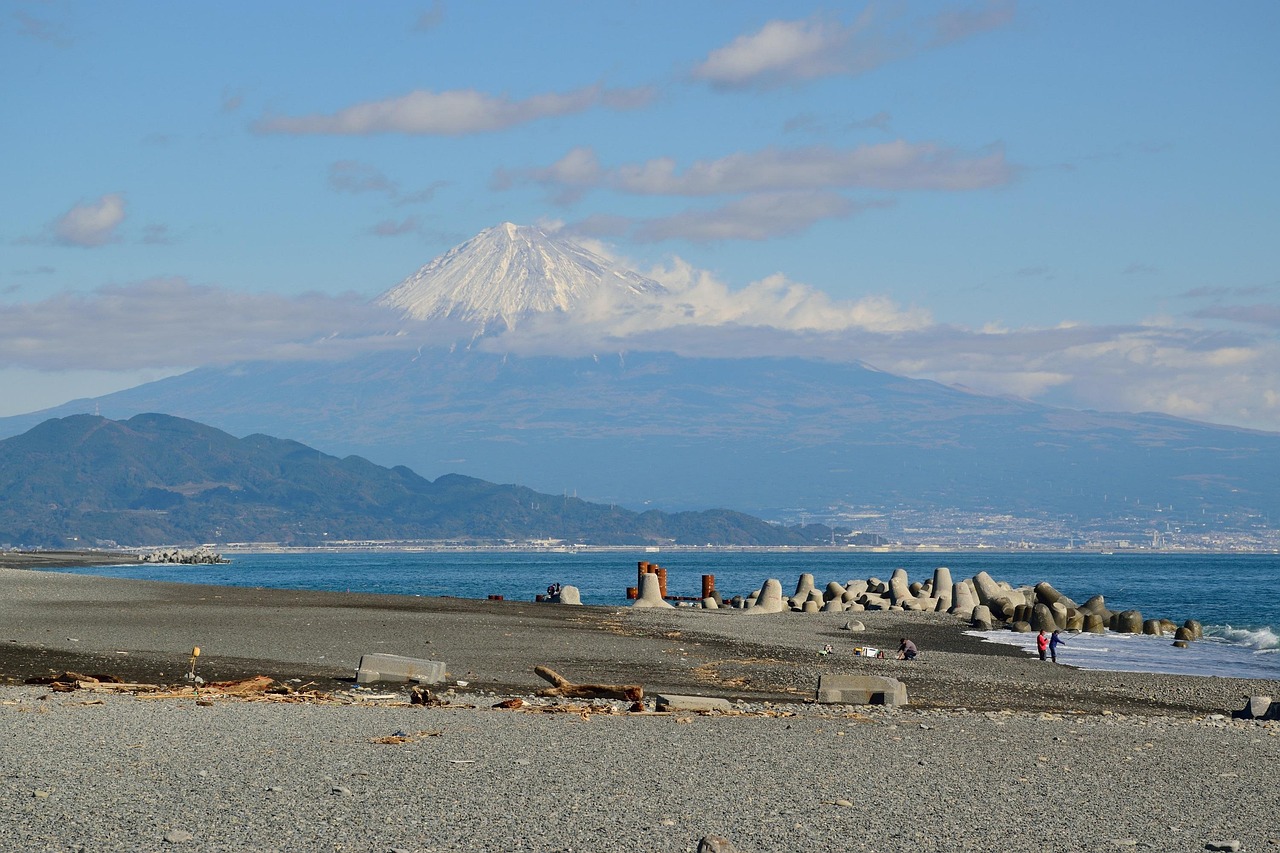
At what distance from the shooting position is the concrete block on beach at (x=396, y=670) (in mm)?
19750

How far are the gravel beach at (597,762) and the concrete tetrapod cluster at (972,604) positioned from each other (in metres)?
23.8

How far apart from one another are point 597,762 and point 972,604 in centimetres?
4608

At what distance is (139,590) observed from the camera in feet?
136

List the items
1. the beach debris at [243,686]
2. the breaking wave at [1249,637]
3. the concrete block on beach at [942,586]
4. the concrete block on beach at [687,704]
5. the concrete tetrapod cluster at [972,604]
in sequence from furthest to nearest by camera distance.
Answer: the concrete block on beach at [942,586] → the concrete tetrapod cluster at [972,604] → the breaking wave at [1249,637] → the beach debris at [243,686] → the concrete block on beach at [687,704]

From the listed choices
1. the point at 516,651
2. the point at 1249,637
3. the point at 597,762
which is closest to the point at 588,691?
the point at 597,762

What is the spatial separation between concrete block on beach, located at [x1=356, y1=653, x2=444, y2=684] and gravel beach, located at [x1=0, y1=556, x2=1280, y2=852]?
0.38 meters

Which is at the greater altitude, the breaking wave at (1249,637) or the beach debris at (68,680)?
the beach debris at (68,680)

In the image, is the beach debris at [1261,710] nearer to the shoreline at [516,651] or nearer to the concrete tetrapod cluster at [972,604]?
the shoreline at [516,651]

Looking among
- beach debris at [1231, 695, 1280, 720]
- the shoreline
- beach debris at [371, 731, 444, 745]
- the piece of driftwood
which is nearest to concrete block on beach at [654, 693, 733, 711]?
Result: the piece of driftwood

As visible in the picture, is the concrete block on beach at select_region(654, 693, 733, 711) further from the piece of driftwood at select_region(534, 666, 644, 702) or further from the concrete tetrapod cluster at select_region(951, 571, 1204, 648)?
the concrete tetrapod cluster at select_region(951, 571, 1204, 648)

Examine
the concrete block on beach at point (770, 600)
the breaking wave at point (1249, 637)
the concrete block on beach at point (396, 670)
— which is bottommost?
the breaking wave at point (1249, 637)

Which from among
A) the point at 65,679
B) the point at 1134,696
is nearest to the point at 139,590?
the point at 65,679

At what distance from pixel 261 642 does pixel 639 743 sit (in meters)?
12.7

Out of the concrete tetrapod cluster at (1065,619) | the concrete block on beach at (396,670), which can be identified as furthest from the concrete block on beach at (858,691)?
the concrete tetrapod cluster at (1065,619)
